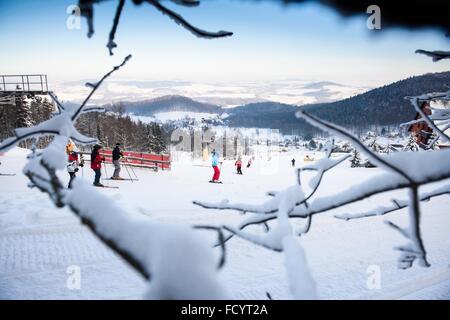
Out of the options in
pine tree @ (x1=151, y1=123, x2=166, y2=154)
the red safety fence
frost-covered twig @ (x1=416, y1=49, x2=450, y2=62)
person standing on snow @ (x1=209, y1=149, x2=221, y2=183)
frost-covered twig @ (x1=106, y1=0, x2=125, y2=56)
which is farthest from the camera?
pine tree @ (x1=151, y1=123, x2=166, y2=154)

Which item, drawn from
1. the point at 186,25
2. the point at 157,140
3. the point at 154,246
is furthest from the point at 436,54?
the point at 157,140

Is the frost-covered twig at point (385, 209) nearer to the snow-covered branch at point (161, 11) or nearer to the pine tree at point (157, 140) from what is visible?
the snow-covered branch at point (161, 11)

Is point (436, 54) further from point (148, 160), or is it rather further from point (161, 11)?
point (148, 160)

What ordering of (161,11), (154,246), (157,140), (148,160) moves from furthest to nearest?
(157,140) → (148,160) → (161,11) → (154,246)

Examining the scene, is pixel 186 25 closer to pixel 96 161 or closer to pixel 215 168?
pixel 96 161

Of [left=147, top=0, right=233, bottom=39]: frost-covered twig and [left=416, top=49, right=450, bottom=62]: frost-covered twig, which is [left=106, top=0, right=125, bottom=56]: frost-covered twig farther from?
[left=416, top=49, right=450, bottom=62]: frost-covered twig

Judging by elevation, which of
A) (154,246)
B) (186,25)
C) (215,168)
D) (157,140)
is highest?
(186,25)

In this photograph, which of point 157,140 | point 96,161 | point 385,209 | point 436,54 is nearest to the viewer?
point 436,54

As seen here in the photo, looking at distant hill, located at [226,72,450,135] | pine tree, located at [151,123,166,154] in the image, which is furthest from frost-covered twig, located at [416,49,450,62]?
pine tree, located at [151,123,166,154]

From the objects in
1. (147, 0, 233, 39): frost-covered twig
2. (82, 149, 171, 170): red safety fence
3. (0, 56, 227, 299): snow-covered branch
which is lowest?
(82, 149, 171, 170): red safety fence

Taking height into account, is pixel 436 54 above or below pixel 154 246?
above

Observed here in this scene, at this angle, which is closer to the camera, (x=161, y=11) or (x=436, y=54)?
(x=161, y=11)
